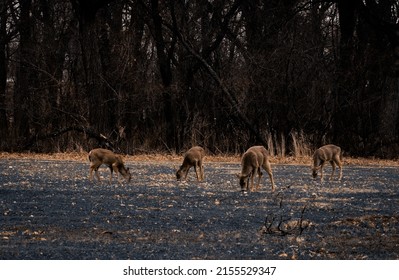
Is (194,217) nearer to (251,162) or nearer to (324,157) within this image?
(251,162)

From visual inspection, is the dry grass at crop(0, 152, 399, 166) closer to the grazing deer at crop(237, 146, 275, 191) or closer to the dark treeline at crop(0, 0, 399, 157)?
the dark treeline at crop(0, 0, 399, 157)

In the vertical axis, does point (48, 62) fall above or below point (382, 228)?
above

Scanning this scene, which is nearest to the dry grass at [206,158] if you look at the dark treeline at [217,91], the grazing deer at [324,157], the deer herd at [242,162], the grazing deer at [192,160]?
the dark treeline at [217,91]

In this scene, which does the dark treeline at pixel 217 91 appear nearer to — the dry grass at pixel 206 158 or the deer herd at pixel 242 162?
the dry grass at pixel 206 158

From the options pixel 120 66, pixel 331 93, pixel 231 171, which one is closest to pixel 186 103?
pixel 120 66

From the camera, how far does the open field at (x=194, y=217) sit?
10820 millimetres

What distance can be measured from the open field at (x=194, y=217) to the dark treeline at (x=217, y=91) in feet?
27.6

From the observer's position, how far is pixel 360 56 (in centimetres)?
3338

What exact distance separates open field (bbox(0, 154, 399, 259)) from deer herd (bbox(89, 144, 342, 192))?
0.30 meters

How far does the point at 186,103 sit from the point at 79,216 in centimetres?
1949

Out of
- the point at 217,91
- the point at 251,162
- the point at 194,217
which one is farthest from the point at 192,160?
the point at 217,91

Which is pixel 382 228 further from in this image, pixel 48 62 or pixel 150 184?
pixel 48 62

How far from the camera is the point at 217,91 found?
33188mm
